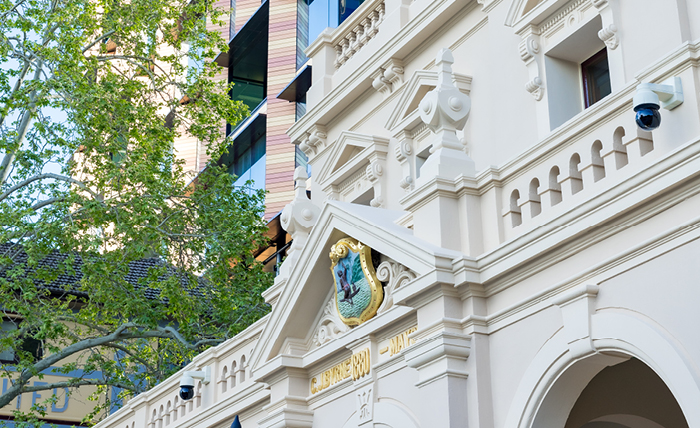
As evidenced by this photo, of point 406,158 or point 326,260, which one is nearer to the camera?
point 326,260

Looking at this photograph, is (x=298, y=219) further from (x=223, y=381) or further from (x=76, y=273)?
(x=76, y=273)

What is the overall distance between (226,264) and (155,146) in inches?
132

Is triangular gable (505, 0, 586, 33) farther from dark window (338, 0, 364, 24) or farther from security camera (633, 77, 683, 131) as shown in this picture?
dark window (338, 0, 364, 24)

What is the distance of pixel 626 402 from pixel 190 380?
6450 mm

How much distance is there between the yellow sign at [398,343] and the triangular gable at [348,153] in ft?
16.0

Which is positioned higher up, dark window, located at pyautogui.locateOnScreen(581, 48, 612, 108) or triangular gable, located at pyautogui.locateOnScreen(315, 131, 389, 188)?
triangular gable, located at pyautogui.locateOnScreen(315, 131, 389, 188)

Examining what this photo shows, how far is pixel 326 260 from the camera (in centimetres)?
1045

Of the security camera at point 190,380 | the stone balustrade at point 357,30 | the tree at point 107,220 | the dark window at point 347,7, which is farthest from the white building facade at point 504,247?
the dark window at point 347,7

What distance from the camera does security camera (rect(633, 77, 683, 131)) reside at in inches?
260

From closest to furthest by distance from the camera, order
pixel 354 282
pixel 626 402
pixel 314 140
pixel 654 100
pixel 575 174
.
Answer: pixel 654 100
pixel 575 174
pixel 626 402
pixel 354 282
pixel 314 140

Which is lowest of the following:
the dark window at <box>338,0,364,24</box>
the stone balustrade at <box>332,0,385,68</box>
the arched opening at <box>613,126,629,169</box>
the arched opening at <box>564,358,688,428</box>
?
the arched opening at <box>564,358,688,428</box>

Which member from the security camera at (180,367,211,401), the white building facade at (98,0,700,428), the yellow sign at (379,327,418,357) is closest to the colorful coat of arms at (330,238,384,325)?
the white building facade at (98,0,700,428)

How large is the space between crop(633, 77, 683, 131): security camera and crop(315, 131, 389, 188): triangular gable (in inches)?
285

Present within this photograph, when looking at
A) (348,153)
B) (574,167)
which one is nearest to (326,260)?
(574,167)
